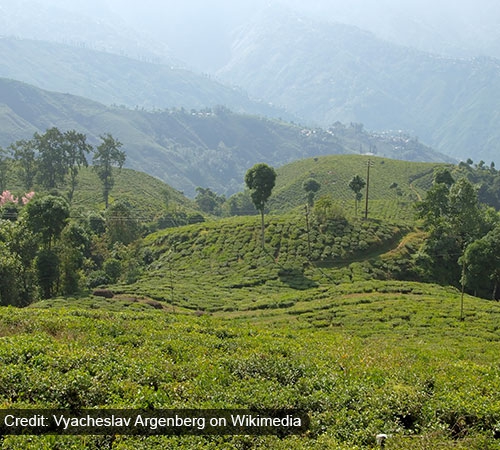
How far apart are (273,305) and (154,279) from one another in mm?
19546

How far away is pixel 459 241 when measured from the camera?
69.0 metres

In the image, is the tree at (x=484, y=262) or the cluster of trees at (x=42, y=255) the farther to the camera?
the tree at (x=484, y=262)

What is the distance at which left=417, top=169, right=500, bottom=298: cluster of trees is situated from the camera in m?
57.2

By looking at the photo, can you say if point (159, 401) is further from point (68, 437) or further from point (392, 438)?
point (392, 438)

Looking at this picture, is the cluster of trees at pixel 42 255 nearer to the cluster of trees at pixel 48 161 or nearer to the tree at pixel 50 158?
the cluster of trees at pixel 48 161

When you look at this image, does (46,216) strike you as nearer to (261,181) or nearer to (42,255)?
(42,255)

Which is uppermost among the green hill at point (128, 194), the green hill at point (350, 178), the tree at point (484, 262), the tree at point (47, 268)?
the green hill at point (350, 178)

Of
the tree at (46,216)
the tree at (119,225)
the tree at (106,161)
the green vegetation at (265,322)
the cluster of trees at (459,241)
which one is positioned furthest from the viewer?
the tree at (106,161)
